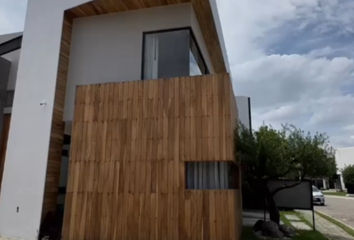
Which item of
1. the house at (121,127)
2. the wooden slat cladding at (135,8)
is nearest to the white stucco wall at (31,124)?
the house at (121,127)

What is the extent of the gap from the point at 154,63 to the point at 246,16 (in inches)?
178

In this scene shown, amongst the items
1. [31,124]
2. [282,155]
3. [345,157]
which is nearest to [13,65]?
[31,124]

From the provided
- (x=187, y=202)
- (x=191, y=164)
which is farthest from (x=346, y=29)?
(x=187, y=202)

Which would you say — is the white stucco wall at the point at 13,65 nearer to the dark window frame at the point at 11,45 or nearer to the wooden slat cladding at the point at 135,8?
the dark window frame at the point at 11,45

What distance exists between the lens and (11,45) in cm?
992

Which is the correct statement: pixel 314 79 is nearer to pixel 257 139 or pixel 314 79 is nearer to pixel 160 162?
pixel 257 139

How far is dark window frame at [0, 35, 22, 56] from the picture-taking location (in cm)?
986

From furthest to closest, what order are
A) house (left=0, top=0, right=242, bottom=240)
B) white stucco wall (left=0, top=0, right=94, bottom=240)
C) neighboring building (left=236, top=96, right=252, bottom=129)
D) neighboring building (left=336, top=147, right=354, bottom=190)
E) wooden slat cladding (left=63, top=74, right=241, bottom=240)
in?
neighboring building (left=336, top=147, right=354, bottom=190) → neighboring building (left=236, top=96, right=252, bottom=129) → white stucco wall (left=0, top=0, right=94, bottom=240) → house (left=0, top=0, right=242, bottom=240) → wooden slat cladding (left=63, top=74, right=241, bottom=240)

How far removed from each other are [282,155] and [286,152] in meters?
Answer: 0.20

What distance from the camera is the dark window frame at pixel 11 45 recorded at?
388 inches

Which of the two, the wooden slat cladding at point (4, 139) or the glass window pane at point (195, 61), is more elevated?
the glass window pane at point (195, 61)

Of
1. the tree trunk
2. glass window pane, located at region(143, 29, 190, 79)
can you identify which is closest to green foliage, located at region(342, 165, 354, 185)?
the tree trunk

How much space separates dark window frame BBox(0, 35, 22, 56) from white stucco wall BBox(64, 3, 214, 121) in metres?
2.26

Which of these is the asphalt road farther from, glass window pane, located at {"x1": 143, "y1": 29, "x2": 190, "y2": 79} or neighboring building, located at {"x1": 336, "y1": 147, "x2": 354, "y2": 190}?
neighboring building, located at {"x1": 336, "y1": 147, "x2": 354, "y2": 190}
